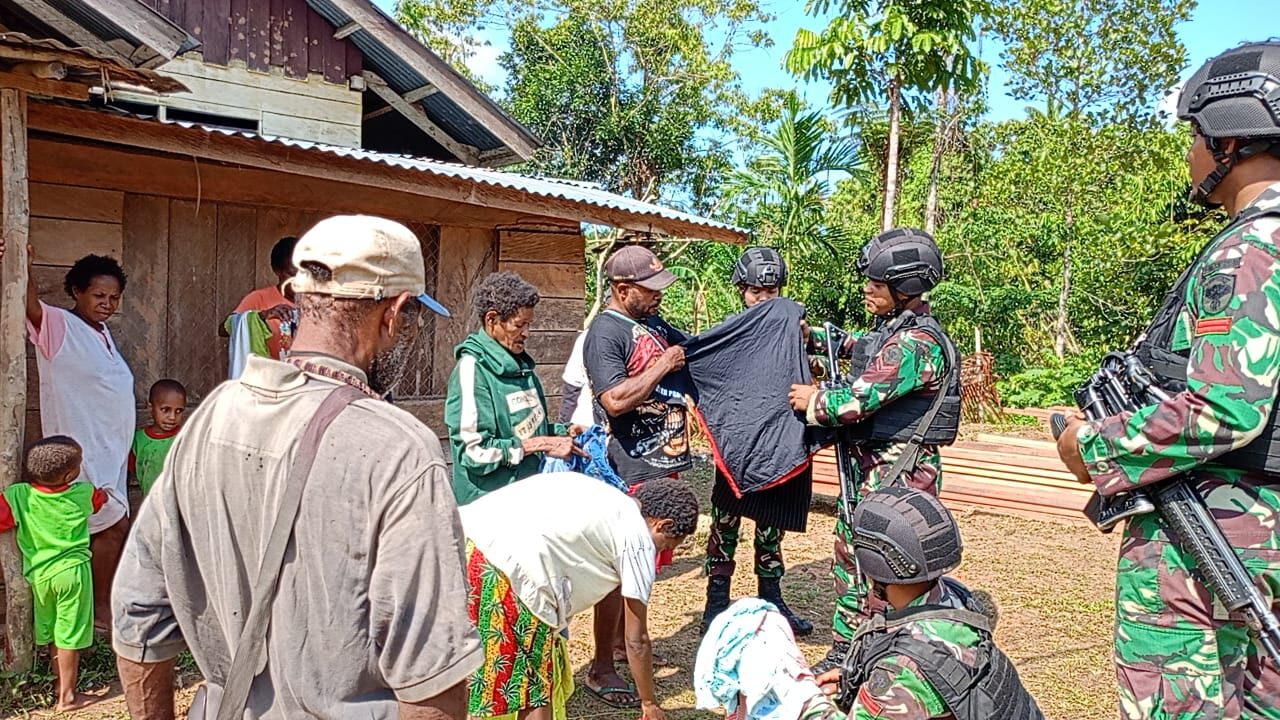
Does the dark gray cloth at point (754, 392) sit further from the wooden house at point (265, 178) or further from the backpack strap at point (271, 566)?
the backpack strap at point (271, 566)

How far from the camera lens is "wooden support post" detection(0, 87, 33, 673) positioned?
4270mm

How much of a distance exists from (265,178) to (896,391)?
4.11 metres

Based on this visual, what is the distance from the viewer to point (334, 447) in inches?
65.5

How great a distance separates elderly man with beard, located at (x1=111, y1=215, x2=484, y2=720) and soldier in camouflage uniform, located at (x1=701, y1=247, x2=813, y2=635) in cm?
345

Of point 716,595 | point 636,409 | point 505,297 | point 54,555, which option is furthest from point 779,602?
point 54,555

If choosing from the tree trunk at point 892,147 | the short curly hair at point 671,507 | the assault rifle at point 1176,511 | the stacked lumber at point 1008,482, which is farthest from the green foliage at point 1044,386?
the assault rifle at point 1176,511

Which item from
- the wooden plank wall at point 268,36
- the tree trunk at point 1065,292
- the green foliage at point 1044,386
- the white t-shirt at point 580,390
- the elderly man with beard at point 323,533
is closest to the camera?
the elderly man with beard at point 323,533

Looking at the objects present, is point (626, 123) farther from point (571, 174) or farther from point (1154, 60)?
point (1154, 60)

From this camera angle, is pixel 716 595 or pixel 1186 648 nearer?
pixel 1186 648

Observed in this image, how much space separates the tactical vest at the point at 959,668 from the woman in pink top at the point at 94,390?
3.86 metres

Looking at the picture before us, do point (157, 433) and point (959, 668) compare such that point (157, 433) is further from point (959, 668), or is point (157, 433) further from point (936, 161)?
point (936, 161)

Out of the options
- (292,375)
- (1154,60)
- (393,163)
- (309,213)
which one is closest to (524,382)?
(393,163)

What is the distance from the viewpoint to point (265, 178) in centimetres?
604

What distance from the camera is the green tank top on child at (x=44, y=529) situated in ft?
14.2
